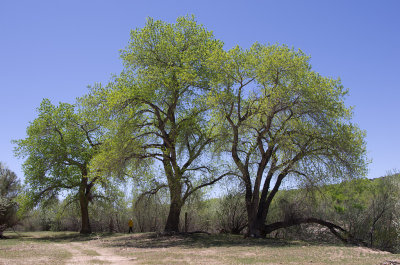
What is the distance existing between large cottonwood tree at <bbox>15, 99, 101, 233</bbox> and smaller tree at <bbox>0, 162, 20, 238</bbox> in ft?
8.42

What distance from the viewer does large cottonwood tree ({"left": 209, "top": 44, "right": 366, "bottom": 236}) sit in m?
20.5

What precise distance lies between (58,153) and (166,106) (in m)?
11.3

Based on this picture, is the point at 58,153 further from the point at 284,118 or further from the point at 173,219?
the point at 284,118

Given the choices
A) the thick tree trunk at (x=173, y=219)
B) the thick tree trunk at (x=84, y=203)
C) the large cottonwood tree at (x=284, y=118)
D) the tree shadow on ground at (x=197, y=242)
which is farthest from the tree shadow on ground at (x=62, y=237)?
the large cottonwood tree at (x=284, y=118)

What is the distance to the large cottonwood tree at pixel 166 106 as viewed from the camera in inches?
922

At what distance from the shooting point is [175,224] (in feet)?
82.9

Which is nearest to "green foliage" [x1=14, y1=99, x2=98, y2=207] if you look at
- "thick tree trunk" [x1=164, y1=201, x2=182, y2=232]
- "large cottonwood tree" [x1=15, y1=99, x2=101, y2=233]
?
"large cottonwood tree" [x1=15, y1=99, x2=101, y2=233]

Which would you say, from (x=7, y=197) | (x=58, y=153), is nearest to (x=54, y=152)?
(x=58, y=153)

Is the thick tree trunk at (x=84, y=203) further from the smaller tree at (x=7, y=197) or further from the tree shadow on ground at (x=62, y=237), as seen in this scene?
the smaller tree at (x=7, y=197)

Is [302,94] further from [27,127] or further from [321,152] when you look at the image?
[27,127]

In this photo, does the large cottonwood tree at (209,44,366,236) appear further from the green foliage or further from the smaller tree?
the smaller tree

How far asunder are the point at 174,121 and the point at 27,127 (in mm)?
14682

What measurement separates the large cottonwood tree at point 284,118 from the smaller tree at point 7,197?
20627mm

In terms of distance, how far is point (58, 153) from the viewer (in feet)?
100.0
